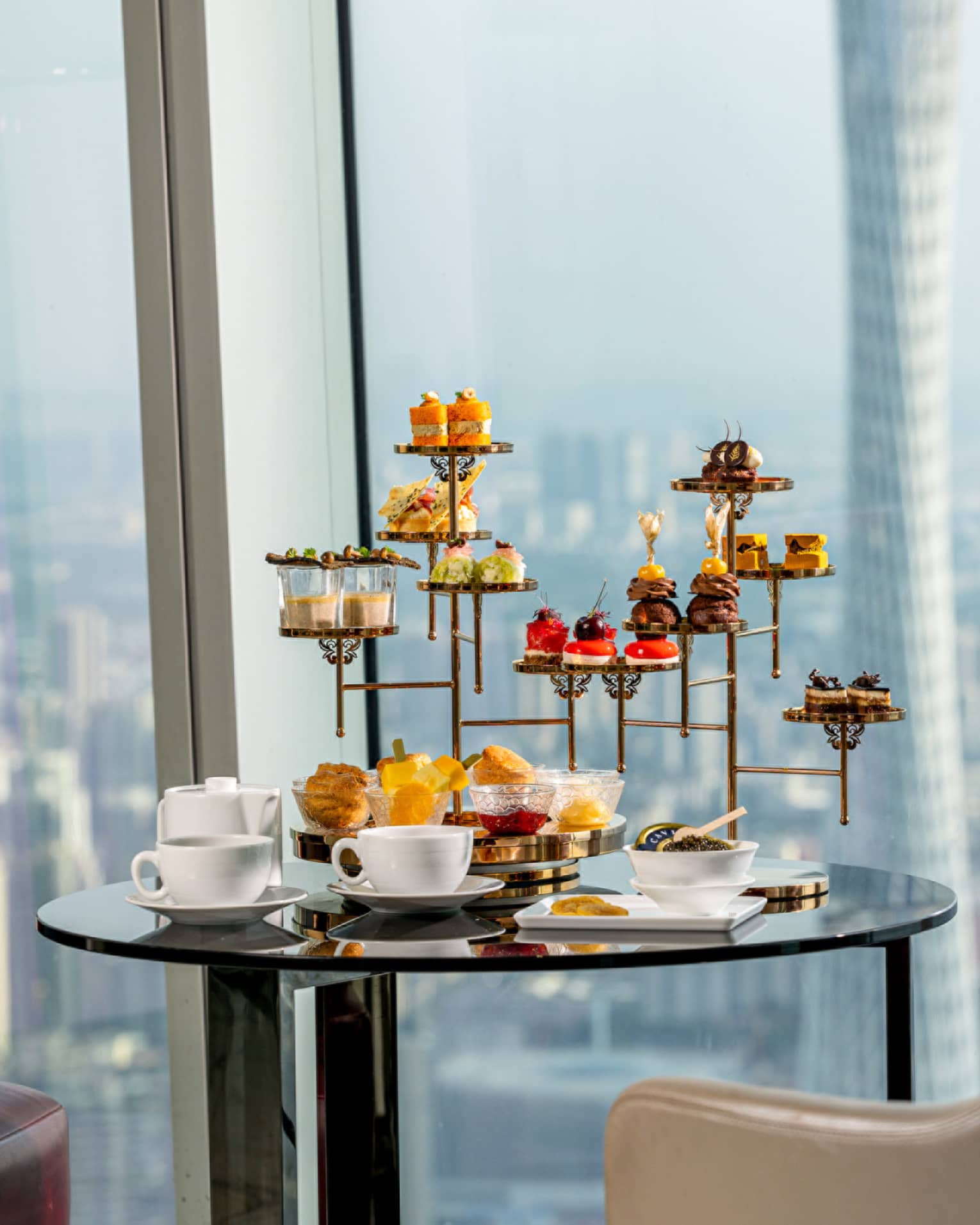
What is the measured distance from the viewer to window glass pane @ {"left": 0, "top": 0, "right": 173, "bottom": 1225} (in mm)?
2680

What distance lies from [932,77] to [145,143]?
48.3 inches

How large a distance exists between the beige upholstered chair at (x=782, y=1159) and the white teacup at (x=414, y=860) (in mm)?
316

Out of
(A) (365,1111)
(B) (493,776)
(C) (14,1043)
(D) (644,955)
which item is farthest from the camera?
(C) (14,1043)

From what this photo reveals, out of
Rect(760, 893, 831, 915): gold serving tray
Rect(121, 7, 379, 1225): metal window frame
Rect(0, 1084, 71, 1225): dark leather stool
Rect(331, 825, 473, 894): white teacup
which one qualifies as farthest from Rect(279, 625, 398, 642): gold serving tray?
Rect(121, 7, 379, 1225): metal window frame

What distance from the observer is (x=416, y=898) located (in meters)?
1.62

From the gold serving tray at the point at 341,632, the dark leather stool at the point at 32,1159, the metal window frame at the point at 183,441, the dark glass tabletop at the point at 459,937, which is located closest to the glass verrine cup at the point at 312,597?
the gold serving tray at the point at 341,632

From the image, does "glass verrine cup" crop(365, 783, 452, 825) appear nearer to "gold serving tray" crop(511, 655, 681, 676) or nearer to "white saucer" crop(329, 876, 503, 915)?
"white saucer" crop(329, 876, 503, 915)

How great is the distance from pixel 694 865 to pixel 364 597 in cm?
52

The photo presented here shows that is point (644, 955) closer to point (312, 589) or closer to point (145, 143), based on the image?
point (312, 589)

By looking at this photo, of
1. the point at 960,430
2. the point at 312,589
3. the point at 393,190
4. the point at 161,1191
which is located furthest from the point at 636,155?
the point at 161,1191

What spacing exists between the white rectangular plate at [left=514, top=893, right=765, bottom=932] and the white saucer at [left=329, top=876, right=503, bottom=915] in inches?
2.2

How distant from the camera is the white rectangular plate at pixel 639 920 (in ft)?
5.09

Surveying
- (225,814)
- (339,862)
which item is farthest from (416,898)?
(225,814)

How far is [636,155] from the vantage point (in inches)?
110
